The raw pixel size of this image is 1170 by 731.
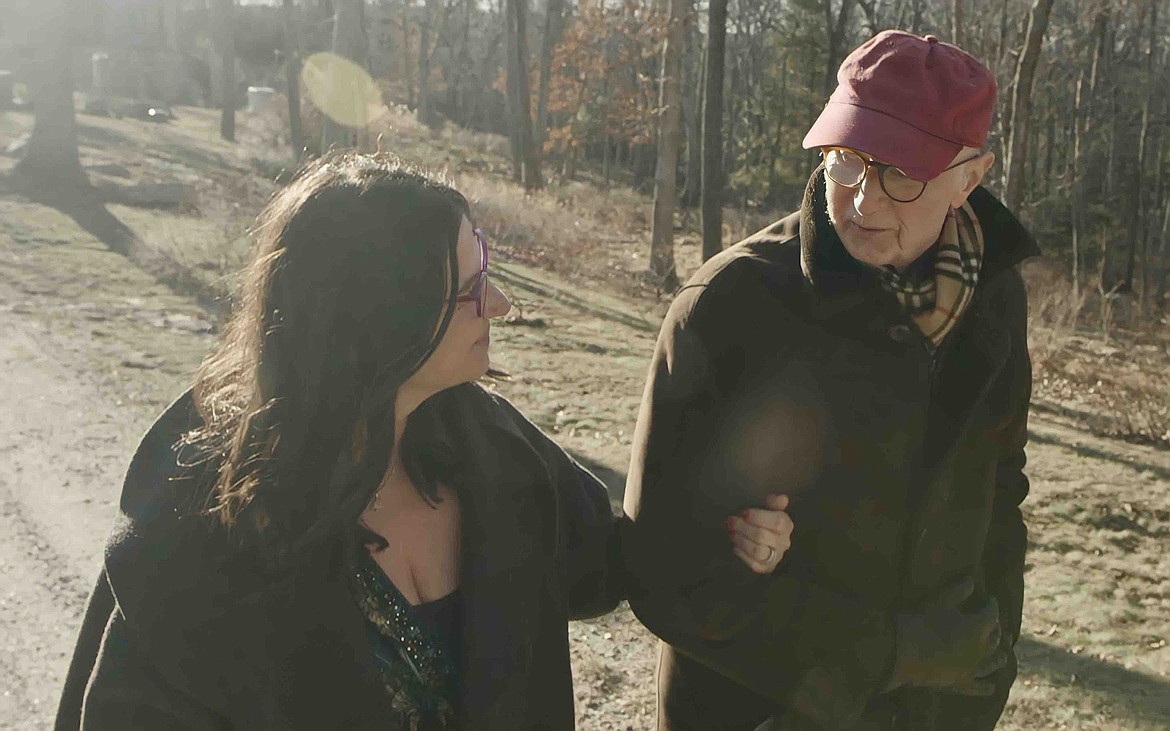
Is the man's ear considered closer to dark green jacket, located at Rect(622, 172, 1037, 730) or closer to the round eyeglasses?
dark green jacket, located at Rect(622, 172, 1037, 730)

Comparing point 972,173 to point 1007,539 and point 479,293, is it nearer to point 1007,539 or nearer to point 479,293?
point 1007,539

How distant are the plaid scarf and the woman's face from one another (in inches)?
27.5

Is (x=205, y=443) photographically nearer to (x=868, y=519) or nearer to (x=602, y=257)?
(x=868, y=519)

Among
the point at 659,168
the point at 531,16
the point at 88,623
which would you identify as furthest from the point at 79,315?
the point at 531,16

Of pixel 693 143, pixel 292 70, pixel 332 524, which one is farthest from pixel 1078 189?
pixel 332 524

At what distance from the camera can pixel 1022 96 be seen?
34.2 ft

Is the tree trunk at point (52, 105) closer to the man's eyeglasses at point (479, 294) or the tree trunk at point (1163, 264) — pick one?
the man's eyeglasses at point (479, 294)

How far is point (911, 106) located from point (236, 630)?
136 cm

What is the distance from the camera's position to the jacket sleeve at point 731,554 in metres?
1.86

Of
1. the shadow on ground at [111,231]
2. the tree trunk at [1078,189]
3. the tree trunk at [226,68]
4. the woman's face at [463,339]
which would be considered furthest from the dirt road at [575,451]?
the tree trunk at [226,68]

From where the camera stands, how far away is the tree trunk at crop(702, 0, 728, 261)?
14.2 metres

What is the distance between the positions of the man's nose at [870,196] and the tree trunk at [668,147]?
13.3 meters

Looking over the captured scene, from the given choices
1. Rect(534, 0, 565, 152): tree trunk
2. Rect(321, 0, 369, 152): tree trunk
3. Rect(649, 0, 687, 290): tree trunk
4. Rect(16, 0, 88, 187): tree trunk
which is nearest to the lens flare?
Rect(321, 0, 369, 152): tree trunk

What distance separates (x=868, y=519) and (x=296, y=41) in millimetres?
25313
